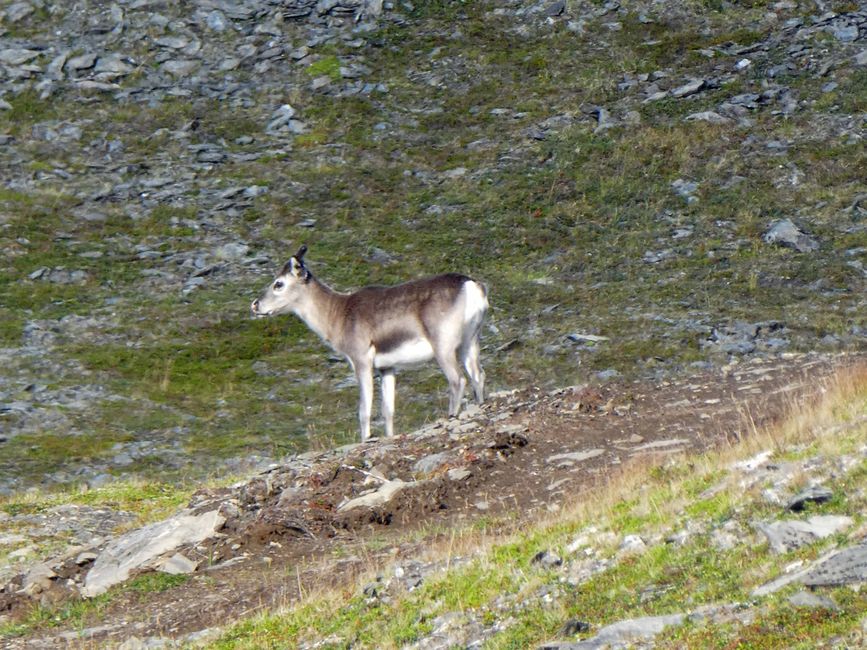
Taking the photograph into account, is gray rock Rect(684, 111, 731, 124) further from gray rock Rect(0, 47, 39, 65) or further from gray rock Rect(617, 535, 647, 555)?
gray rock Rect(617, 535, 647, 555)

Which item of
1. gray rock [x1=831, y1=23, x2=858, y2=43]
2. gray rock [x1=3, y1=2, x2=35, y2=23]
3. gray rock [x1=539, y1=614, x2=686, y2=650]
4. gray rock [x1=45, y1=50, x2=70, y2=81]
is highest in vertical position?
gray rock [x1=539, y1=614, x2=686, y2=650]

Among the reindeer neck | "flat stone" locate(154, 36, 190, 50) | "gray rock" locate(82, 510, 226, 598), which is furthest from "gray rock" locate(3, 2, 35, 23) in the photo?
"gray rock" locate(82, 510, 226, 598)

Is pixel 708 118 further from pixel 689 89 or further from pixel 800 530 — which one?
pixel 800 530

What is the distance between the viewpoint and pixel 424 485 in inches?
706

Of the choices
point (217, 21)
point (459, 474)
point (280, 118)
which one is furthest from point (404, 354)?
point (217, 21)

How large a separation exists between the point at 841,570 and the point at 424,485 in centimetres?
859

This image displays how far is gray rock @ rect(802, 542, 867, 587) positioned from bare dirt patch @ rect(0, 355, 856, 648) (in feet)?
17.9

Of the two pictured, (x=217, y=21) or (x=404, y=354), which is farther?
(x=217, y=21)

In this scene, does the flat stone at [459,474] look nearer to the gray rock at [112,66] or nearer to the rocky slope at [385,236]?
the rocky slope at [385,236]

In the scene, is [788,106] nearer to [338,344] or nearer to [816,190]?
[816,190]

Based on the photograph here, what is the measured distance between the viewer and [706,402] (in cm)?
2005

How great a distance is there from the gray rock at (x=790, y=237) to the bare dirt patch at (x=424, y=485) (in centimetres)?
1308

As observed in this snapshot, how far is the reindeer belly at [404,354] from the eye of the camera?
22.9 meters

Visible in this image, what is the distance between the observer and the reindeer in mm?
22531
